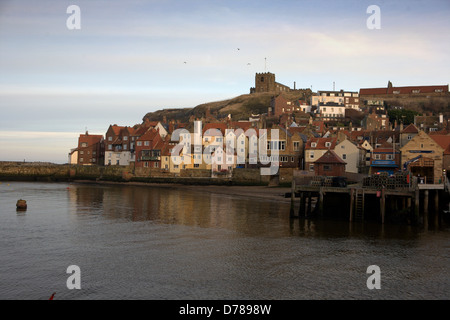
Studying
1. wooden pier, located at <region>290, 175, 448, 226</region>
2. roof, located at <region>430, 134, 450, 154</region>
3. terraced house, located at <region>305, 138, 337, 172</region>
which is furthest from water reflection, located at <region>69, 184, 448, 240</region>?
roof, located at <region>430, 134, 450, 154</region>

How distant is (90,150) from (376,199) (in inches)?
3296

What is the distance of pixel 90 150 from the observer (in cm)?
10825

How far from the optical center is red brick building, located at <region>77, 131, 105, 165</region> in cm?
10819

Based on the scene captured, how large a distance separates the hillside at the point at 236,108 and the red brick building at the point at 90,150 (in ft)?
140

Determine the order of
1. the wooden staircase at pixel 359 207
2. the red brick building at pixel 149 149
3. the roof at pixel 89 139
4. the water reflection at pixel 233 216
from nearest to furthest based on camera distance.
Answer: the water reflection at pixel 233 216 < the wooden staircase at pixel 359 207 < the red brick building at pixel 149 149 < the roof at pixel 89 139

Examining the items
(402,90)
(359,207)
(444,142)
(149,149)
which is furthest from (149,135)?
(402,90)

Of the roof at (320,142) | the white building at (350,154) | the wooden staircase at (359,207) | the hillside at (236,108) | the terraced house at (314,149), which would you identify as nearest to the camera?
the wooden staircase at (359,207)

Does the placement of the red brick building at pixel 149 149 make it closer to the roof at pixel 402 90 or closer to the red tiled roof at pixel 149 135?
the red tiled roof at pixel 149 135

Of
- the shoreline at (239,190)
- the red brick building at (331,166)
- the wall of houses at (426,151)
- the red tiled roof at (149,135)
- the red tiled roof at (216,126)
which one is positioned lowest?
the shoreline at (239,190)

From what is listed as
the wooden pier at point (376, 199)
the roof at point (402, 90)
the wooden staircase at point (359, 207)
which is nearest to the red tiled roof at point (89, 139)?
the wooden pier at point (376, 199)

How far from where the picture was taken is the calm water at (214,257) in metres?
19.5

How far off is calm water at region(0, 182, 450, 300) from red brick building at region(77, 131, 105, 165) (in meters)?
67.9

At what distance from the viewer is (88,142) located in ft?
359

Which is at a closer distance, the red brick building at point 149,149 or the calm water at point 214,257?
the calm water at point 214,257
